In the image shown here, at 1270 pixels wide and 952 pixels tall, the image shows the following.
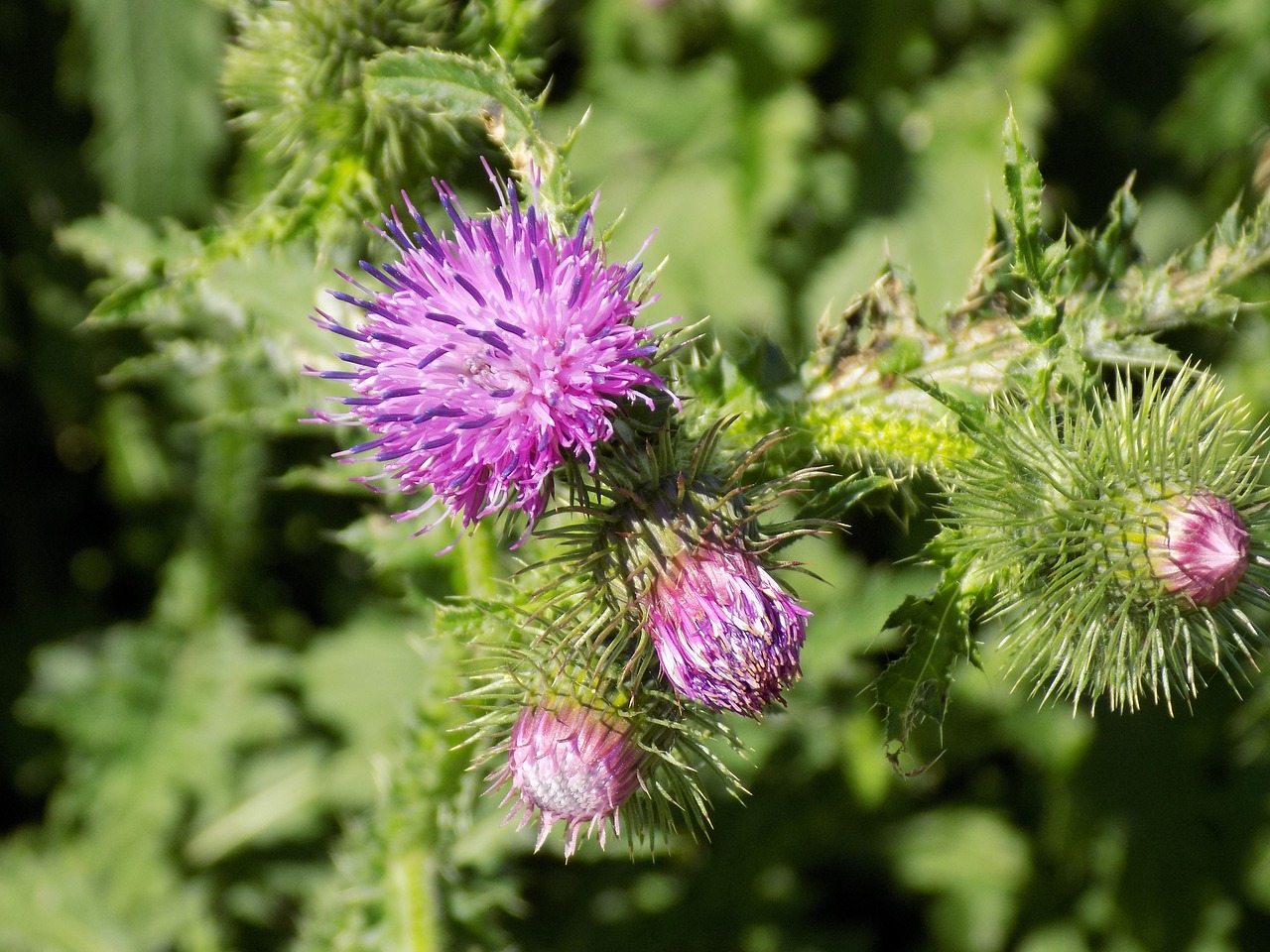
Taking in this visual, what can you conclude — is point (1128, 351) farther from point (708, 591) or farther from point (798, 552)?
point (798, 552)

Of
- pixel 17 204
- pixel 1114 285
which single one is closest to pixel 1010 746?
pixel 1114 285

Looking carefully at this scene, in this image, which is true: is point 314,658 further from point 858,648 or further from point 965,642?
point 965,642

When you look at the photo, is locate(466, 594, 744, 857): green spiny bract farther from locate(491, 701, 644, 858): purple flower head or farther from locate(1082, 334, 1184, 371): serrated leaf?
locate(1082, 334, 1184, 371): serrated leaf

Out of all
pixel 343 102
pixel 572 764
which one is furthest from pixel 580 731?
pixel 343 102

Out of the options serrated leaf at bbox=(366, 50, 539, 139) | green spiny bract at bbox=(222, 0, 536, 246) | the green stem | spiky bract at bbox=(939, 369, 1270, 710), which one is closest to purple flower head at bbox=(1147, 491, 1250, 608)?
spiky bract at bbox=(939, 369, 1270, 710)

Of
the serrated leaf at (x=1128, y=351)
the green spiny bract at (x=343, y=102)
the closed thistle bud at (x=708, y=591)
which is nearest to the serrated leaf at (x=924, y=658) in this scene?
the closed thistle bud at (x=708, y=591)

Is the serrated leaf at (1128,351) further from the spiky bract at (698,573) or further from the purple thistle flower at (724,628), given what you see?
the purple thistle flower at (724,628)
